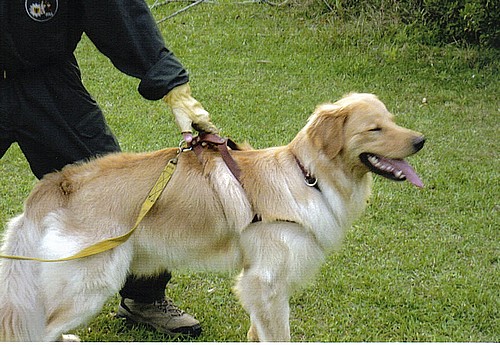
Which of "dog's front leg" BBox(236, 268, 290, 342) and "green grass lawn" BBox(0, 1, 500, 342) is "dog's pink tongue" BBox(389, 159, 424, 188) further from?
"green grass lawn" BBox(0, 1, 500, 342)

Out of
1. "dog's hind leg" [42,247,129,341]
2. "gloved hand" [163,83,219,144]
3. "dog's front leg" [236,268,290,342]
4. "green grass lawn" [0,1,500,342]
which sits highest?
"gloved hand" [163,83,219,144]

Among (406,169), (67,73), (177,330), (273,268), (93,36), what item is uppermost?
(93,36)

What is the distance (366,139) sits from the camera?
3754mm

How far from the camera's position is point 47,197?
3.71 meters

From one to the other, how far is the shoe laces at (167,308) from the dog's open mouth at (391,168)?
1575 millimetres

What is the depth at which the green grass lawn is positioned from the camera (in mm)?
4652

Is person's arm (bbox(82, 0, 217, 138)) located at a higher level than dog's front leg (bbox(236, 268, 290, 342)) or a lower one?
higher

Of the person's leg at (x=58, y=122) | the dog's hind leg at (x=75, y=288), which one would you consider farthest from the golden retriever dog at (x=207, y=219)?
the person's leg at (x=58, y=122)

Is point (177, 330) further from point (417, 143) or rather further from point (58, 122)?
point (417, 143)

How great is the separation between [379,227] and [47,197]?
2932mm

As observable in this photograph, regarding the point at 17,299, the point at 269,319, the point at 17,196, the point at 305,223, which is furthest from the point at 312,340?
the point at 17,196

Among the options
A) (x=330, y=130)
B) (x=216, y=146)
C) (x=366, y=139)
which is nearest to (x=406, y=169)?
(x=366, y=139)

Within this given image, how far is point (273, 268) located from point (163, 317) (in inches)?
41.8

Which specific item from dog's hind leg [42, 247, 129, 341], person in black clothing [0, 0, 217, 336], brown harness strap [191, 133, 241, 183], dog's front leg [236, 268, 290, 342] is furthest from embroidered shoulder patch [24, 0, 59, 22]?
dog's front leg [236, 268, 290, 342]
